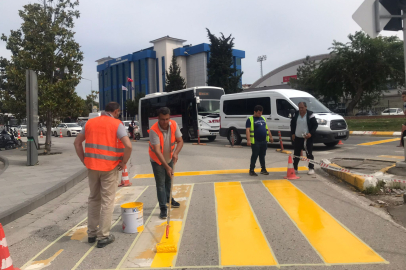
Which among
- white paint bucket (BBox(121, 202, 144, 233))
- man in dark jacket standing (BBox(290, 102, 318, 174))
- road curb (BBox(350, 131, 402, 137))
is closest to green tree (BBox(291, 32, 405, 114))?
road curb (BBox(350, 131, 402, 137))

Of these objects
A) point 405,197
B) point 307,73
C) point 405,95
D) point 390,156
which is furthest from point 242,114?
point 307,73

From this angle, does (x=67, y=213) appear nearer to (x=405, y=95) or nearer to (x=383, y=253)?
(x=383, y=253)

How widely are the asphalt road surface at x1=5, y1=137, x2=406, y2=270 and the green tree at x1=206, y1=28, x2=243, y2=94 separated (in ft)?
124

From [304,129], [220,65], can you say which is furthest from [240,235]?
[220,65]

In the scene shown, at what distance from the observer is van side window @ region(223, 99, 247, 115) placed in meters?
17.2

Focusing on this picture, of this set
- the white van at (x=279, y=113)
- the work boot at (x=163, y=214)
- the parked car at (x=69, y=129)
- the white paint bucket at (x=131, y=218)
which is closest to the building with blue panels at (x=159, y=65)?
the parked car at (x=69, y=129)

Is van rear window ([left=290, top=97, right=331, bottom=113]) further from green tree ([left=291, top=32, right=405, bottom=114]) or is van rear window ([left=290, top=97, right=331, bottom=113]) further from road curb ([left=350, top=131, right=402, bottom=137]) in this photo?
green tree ([left=291, top=32, right=405, bottom=114])

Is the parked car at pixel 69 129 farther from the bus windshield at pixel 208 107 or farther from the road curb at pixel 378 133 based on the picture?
the road curb at pixel 378 133

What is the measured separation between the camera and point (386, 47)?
3300 cm

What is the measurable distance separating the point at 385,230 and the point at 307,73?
46.9m

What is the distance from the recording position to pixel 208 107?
70.7 feet

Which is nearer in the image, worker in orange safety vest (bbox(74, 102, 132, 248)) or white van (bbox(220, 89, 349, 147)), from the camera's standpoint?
worker in orange safety vest (bbox(74, 102, 132, 248))

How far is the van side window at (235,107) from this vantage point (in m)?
17.2

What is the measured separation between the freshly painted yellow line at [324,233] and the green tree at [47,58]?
40.9ft
